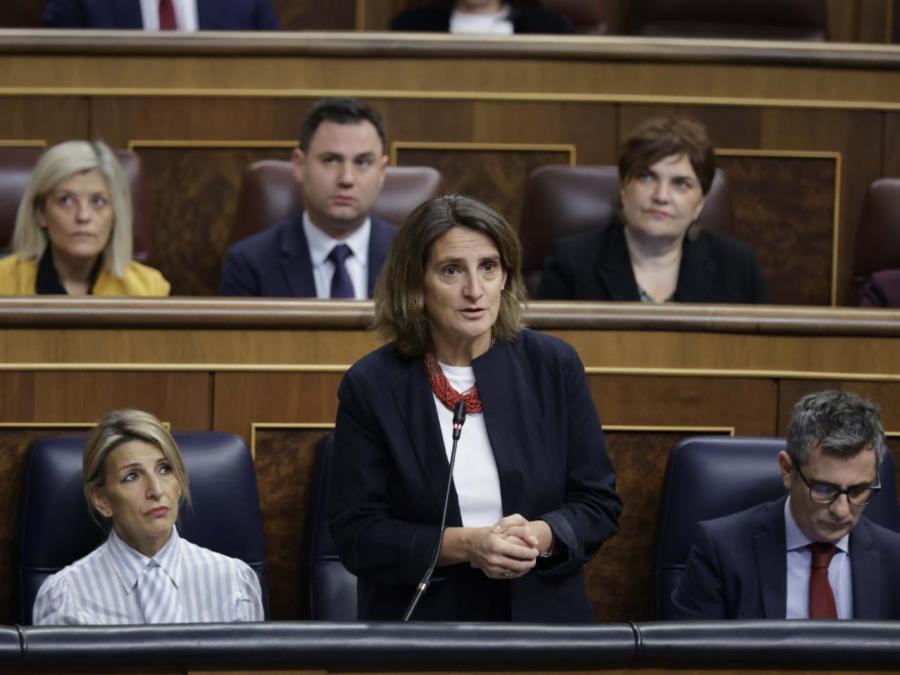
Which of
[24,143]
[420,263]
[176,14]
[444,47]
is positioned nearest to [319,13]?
[176,14]

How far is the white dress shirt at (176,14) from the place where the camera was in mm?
2182

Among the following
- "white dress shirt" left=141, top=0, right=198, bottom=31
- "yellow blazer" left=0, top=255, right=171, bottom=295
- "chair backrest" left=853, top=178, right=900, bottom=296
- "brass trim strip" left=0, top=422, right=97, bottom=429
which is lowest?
"brass trim strip" left=0, top=422, right=97, bottom=429

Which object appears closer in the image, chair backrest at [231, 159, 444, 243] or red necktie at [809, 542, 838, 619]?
red necktie at [809, 542, 838, 619]

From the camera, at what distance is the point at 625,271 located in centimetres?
171

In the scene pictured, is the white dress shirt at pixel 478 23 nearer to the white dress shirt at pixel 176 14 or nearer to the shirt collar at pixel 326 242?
the white dress shirt at pixel 176 14

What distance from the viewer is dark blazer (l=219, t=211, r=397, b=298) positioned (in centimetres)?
170

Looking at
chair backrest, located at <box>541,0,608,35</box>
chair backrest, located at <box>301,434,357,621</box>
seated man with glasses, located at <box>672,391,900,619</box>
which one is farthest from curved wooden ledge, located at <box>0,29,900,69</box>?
seated man with glasses, located at <box>672,391,900,619</box>

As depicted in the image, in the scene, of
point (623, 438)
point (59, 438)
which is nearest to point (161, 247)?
point (59, 438)

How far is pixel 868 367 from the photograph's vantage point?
142cm

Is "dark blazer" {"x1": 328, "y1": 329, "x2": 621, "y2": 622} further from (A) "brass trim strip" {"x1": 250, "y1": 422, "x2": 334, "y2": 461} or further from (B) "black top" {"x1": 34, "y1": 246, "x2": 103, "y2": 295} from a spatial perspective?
(B) "black top" {"x1": 34, "y1": 246, "x2": 103, "y2": 295}

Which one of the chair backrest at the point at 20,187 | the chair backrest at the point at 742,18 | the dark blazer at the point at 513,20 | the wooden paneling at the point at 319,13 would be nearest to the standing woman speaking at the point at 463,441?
the chair backrest at the point at 20,187

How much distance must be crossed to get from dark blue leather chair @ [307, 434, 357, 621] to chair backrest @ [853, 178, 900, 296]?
0.78 m

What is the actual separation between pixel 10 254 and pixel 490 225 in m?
0.87

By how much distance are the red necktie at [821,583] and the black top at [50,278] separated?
2.75ft
